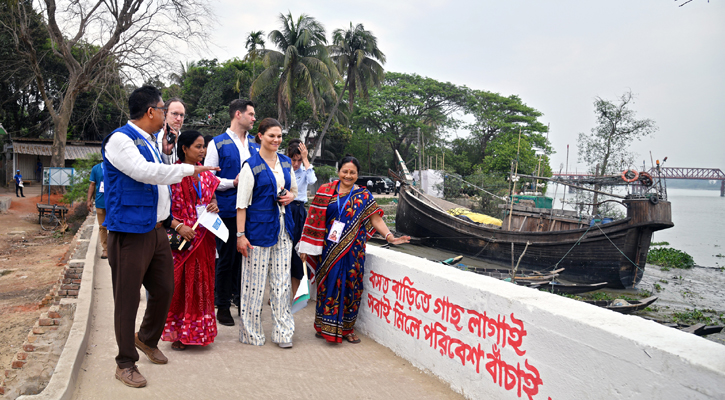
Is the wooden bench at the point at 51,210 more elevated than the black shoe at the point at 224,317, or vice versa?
the black shoe at the point at 224,317

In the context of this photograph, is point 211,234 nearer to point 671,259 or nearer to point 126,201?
point 126,201

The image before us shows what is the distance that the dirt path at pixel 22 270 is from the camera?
16.8 ft

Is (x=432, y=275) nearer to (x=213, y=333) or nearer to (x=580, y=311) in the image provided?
(x=580, y=311)

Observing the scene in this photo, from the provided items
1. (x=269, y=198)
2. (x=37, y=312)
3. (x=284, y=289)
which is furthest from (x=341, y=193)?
(x=37, y=312)

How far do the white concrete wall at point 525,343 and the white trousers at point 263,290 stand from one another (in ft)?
2.31

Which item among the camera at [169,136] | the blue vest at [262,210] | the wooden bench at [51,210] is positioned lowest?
the wooden bench at [51,210]

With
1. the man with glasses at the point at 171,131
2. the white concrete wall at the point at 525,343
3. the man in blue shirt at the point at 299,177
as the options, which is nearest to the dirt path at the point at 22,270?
the man with glasses at the point at 171,131

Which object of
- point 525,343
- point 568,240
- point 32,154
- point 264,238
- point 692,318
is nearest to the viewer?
point 525,343

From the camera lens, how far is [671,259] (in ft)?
56.9

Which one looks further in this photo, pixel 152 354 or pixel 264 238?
pixel 264 238

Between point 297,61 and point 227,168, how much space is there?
1931 cm

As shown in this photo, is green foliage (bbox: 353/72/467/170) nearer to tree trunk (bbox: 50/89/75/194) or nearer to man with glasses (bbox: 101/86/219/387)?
tree trunk (bbox: 50/89/75/194)

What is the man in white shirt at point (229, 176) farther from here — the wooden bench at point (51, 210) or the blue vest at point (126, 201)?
the wooden bench at point (51, 210)

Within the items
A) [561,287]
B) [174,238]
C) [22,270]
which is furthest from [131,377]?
[561,287]
